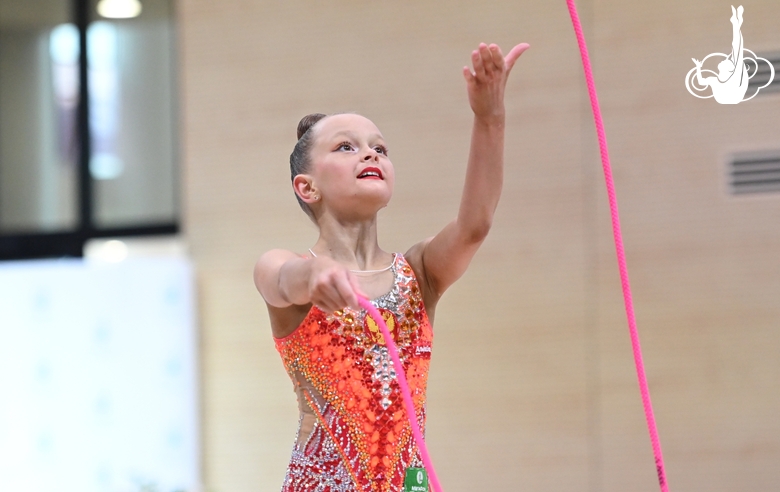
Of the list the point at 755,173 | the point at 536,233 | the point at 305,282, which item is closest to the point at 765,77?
the point at 755,173

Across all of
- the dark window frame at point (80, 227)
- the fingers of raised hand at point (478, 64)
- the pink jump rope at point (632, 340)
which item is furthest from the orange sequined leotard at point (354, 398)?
the dark window frame at point (80, 227)

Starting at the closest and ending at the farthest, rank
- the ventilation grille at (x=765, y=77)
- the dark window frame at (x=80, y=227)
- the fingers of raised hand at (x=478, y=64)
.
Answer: the fingers of raised hand at (x=478, y=64)
the ventilation grille at (x=765, y=77)
the dark window frame at (x=80, y=227)

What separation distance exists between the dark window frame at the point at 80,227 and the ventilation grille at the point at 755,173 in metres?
2.52

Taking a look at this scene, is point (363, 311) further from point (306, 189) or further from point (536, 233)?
point (536, 233)

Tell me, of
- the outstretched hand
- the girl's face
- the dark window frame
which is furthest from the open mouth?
the dark window frame

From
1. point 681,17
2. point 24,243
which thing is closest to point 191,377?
point 24,243

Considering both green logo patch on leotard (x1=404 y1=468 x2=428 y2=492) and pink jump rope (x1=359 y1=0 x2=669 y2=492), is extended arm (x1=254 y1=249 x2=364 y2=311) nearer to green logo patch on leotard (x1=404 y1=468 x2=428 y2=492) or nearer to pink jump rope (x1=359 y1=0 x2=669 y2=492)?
pink jump rope (x1=359 y1=0 x2=669 y2=492)

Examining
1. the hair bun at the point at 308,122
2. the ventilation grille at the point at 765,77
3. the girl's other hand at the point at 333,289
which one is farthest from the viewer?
the ventilation grille at the point at 765,77

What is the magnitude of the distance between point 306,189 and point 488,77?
0.40 m

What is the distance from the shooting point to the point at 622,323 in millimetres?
3680

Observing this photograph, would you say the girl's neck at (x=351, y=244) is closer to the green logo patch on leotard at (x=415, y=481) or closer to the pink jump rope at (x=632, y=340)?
the pink jump rope at (x=632, y=340)

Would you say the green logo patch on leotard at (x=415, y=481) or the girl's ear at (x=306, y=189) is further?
the girl's ear at (x=306, y=189)

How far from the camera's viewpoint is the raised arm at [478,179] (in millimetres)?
1510

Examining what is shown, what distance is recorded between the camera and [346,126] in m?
1.70
